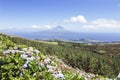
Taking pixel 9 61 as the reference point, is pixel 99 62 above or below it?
below

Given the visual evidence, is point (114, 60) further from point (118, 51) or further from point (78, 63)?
point (118, 51)

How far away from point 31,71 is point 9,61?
1.21 meters

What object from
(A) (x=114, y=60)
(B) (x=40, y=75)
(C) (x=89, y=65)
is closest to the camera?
(B) (x=40, y=75)

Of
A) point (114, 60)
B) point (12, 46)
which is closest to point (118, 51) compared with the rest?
point (114, 60)

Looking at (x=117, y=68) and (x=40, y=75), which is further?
(x=117, y=68)

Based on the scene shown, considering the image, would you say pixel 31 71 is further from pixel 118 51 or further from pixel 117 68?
pixel 118 51

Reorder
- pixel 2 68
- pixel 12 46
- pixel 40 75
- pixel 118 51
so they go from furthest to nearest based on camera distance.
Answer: pixel 118 51, pixel 12 46, pixel 2 68, pixel 40 75

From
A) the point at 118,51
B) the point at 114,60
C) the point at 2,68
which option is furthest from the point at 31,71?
the point at 118,51

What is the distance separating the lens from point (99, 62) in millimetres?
123125

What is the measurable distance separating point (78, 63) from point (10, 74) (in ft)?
377

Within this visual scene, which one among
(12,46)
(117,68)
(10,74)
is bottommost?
(117,68)

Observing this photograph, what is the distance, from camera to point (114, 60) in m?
139

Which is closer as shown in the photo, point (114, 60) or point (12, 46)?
point (12, 46)

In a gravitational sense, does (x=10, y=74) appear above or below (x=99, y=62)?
above
